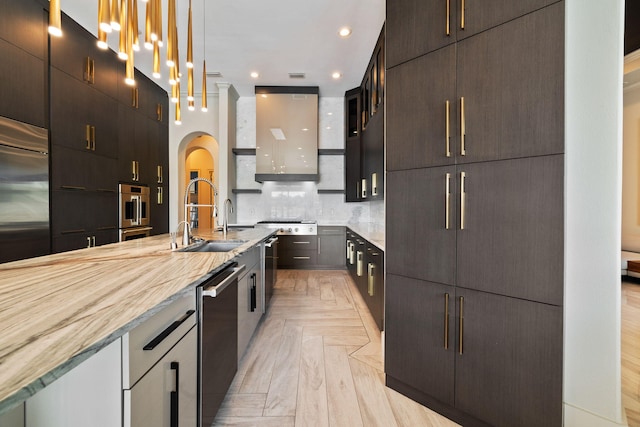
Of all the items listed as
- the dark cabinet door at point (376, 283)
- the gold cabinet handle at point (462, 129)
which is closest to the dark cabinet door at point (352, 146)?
the dark cabinet door at point (376, 283)

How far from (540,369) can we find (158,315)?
1640 millimetres

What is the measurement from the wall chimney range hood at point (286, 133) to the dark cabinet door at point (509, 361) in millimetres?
3998

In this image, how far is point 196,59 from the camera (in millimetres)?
4039

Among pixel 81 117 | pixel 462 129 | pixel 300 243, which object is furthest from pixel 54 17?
pixel 300 243

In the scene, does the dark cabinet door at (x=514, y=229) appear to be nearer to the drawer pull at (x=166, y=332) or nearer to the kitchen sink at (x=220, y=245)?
the drawer pull at (x=166, y=332)

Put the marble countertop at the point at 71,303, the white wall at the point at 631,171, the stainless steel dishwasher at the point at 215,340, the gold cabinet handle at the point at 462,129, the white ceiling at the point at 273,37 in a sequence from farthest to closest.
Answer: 1. the white ceiling at the point at 273,37
2. the gold cabinet handle at the point at 462,129
3. the stainless steel dishwasher at the point at 215,340
4. the white wall at the point at 631,171
5. the marble countertop at the point at 71,303

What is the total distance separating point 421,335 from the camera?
70.2 inches

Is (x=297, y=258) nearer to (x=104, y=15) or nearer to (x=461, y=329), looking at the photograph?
(x=461, y=329)

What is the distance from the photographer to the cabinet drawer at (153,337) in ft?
2.61

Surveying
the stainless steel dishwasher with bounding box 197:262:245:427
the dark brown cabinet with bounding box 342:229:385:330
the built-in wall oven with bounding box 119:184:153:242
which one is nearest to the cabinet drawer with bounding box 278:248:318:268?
the dark brown cabinet with bounding box 342:229:385:330

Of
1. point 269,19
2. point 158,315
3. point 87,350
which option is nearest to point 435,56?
point 158,315

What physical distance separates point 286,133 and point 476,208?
163 inches

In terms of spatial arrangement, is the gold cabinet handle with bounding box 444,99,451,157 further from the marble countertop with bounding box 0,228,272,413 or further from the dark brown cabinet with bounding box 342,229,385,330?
the marble countertop with bounding box 0,228,272,413

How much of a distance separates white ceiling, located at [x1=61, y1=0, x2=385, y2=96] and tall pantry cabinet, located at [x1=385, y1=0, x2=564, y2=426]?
1484 millimetres
